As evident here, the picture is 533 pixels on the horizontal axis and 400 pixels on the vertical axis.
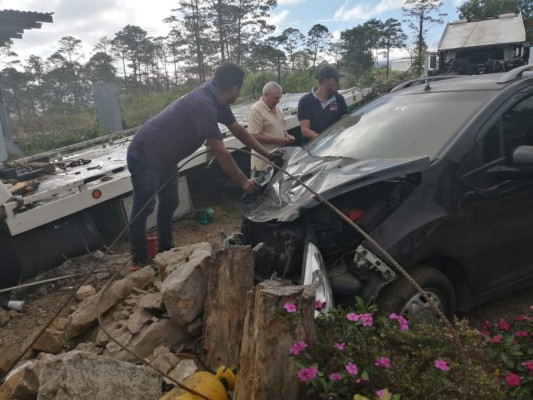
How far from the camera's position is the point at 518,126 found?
113 inches

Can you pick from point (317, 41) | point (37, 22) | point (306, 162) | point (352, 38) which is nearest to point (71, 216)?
point (306, 162)

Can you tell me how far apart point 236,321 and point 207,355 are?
0.86 ft

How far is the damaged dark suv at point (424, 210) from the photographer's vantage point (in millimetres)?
2404

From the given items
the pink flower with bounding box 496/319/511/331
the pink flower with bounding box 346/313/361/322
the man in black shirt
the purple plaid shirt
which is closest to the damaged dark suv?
the pink flower with bounding box 346/313/361/322

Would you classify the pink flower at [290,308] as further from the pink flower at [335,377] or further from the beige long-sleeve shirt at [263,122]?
the beige long-sleeve shirt at [263,122]

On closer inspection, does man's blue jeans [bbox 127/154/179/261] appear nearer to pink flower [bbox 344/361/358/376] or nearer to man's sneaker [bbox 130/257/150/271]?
man's sneaker [bbox 130/257/150/271]

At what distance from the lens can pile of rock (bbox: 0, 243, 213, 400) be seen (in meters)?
2.10

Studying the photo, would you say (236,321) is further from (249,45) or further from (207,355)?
(249,45)

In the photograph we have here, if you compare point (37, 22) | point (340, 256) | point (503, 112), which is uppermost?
point (37, 22)

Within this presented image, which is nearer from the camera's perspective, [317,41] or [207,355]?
[207,355]

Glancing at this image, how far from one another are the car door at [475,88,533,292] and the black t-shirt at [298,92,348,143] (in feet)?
7.64

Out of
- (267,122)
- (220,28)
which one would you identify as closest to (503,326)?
(267,122)

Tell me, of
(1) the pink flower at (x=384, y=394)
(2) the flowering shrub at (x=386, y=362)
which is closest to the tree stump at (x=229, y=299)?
(2) the flowering shrub at (x=386, y=362)

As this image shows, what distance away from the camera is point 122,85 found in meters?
34.9
